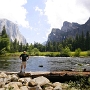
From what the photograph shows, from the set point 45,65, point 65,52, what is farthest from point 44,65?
point 65,52

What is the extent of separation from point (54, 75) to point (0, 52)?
5001 inches

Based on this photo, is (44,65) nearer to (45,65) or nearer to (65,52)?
(45,65)

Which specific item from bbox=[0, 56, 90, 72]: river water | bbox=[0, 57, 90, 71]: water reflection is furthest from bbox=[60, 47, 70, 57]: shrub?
bbox=[0, 56, 90, 72]: river water

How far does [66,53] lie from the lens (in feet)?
548

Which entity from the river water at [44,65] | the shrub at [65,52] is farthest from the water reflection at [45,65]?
the shrub at [65,52]

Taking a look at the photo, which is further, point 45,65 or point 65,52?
point 65,52

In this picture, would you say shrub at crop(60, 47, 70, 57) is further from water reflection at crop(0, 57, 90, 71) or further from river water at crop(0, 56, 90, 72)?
river water at crop(0, 56, 90, 72)

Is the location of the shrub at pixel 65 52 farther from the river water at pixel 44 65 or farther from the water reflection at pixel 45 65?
the river water at pixel 44 65

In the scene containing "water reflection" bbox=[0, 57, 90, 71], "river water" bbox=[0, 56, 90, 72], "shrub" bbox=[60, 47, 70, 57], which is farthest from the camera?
"shrub" bbox=[60, 47, 70, 57]

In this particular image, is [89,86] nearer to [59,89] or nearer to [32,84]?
[59,89]

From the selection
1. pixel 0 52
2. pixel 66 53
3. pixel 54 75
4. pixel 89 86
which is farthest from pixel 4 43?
pixel 89 86

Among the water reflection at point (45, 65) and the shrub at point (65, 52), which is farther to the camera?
the shrub at point (65, 52)

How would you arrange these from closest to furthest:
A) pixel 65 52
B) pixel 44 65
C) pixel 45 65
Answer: pixel 45 65 < pixel 44 65 < pixel 65 52

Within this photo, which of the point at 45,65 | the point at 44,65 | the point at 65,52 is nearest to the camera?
the point at 45,65
